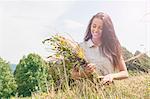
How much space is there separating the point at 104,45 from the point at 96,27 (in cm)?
18

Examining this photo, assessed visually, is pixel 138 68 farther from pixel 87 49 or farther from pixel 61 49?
pixel 61 49

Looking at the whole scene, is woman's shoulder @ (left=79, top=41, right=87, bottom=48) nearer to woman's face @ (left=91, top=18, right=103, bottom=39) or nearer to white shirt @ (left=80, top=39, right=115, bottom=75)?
white shirt @ (left=80, top=39, right=115, bottom=75)

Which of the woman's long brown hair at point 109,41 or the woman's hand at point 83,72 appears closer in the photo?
the woman's hand at point 83,72

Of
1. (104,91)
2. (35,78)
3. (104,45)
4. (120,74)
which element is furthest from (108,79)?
(35,78)

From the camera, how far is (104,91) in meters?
2.99

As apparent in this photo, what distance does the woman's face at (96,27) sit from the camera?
3.72 metres

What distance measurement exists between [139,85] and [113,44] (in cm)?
82

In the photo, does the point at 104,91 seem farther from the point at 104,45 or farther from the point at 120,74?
the point at 104,45

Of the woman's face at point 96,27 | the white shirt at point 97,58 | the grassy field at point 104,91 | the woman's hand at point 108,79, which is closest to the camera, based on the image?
the grassy field at point 104,91

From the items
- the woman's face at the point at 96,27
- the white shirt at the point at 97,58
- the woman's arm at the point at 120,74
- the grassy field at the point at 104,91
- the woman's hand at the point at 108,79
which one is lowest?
the grassy field at the point at 104,91

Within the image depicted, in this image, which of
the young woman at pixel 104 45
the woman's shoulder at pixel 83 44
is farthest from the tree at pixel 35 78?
the young woman at pixel 104 45

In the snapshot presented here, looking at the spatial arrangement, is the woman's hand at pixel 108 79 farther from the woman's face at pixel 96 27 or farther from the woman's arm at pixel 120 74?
the woman's face at pixel 96 27

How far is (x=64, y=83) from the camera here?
129 inches

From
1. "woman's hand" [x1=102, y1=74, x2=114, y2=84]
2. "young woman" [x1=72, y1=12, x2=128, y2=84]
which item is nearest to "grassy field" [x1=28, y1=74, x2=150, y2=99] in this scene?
"woman's hand" [x1=102, y1=74, x2=114, y2=84]
